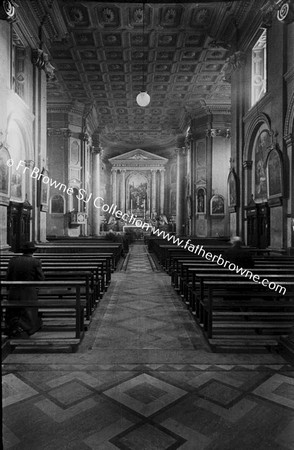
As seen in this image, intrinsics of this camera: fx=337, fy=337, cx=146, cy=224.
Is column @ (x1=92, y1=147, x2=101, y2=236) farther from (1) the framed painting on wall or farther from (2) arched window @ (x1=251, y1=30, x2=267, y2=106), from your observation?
(2) arched window @ (x1=251, y1=30, x2=267, y2=106)

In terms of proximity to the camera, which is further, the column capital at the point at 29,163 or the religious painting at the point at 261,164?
the column capital at the point at 29,163

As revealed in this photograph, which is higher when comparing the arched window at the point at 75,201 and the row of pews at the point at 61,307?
the arched window at the point at 75,201

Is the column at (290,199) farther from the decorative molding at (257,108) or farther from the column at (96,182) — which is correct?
the column at (96,182)

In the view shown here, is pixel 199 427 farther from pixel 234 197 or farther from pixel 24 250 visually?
pixel 234 197

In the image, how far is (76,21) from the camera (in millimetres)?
11961

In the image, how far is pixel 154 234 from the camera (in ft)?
82.9

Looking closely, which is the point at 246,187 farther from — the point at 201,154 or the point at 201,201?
the point at 201,154

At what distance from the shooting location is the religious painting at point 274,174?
28.5ft

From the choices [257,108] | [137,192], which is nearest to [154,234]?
[137,192]

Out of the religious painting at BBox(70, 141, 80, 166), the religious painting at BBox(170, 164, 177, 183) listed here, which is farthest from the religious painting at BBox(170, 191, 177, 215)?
the religious painting at BBox(70, 141, 80, 166)

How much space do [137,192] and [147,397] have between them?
29557mm

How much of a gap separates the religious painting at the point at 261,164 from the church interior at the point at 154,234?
112mm

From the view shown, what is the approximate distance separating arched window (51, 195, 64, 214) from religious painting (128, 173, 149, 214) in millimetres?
13041

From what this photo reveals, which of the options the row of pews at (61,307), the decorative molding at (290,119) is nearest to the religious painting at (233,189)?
the decorative molding at (290,119)
